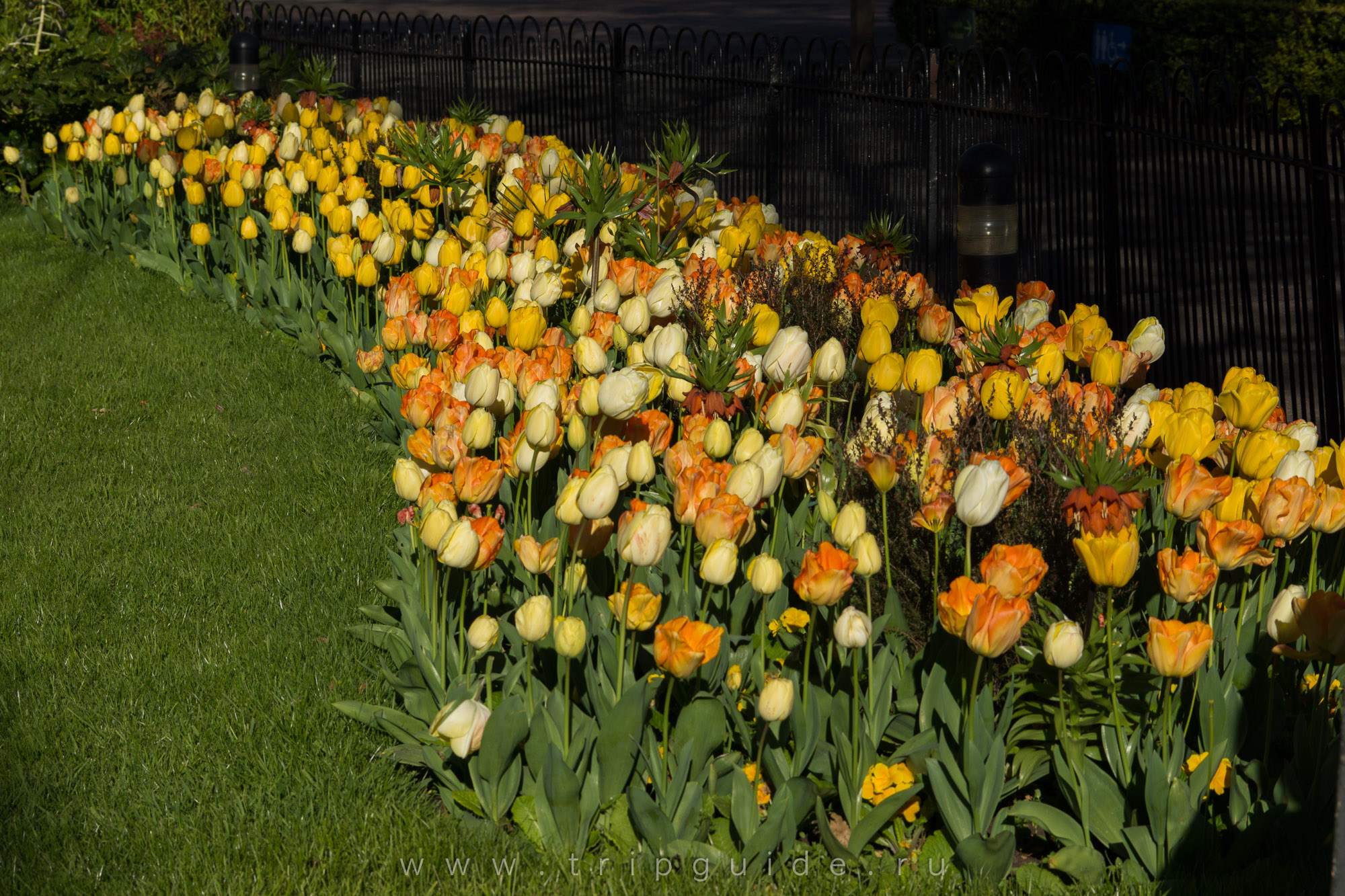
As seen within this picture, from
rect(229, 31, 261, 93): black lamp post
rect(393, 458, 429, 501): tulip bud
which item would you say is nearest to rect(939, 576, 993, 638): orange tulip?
rect(393, 458, 429, 501): tulip bud

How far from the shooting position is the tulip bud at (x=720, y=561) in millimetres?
2244

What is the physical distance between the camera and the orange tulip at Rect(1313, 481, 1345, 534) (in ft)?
7.85

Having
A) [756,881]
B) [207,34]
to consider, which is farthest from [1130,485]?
[207,34]

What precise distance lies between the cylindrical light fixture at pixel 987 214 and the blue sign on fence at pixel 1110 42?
822 centimetres

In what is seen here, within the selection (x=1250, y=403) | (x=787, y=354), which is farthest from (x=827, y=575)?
(x=1250, y=403)

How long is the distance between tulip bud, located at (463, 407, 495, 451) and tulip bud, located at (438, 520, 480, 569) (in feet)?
1.13

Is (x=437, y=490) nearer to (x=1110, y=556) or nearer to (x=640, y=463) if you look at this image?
(x=640, y=463)

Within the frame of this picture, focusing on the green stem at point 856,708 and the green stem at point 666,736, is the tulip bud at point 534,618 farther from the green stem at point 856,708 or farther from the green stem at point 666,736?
the green stem at point 856,708

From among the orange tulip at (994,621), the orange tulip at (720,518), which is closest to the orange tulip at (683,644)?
the orange tulip at (720,518)

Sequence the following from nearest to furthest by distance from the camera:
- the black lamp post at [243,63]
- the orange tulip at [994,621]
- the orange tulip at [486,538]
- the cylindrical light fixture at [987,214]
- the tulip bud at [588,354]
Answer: the orange tulip at [994,621], the orange tulip at [486,538], the tulip bud at [588,354], the cylindrical light fixture at [987,214], the black lamp post at [243,63]

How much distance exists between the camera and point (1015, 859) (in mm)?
2484

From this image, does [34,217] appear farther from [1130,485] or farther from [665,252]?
[1130,485]

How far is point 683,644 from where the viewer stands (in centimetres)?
214

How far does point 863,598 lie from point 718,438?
1.82ft
